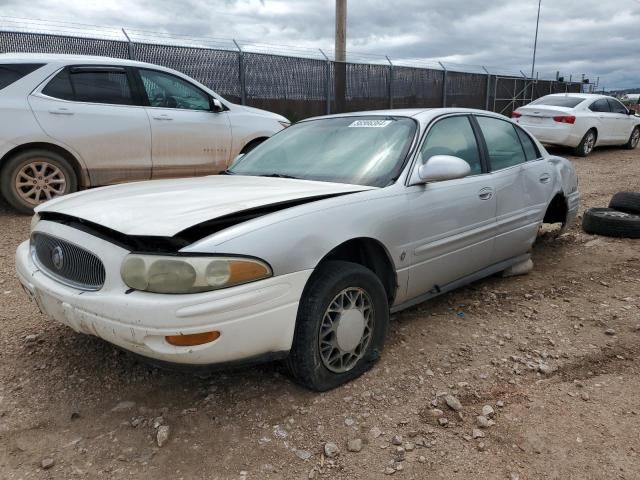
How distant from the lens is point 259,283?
7.59 feet

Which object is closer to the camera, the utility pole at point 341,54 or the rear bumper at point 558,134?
the rear bumper at point 558,134

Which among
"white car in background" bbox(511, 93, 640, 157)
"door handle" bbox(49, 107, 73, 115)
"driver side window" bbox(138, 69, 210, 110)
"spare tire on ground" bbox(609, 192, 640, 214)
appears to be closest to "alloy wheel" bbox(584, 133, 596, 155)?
"white car in background" bbox(511, 93, 640, 157)

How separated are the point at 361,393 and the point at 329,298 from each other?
55 cm

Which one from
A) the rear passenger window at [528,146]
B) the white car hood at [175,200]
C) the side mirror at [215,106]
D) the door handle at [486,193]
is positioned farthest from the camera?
the side mirror at [215,106]

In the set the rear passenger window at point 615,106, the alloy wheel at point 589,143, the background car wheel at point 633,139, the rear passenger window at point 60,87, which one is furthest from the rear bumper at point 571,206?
the background car wheel at point 633,139

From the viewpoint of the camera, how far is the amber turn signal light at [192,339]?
221 centimetres

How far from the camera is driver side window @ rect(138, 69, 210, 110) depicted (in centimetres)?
645

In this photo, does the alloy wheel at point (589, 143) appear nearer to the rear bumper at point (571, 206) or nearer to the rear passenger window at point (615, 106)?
the rear passenger window at point (615, 106)

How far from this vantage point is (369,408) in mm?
2623

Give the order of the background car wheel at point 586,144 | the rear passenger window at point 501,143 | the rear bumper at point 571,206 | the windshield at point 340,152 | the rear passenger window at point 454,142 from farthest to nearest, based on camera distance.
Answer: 1. the background car wheel at point 586,144
2. the rear bumper at point 571,206
3. the rear passenger window at point 501,143
4. the rear passenger window at point 454,142
5. the windshield at point 340,152

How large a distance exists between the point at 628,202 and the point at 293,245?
195 inches

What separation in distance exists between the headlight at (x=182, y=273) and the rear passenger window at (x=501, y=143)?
2.48m

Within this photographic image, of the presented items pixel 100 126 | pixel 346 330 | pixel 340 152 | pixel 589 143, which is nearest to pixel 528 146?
pixel 340 152

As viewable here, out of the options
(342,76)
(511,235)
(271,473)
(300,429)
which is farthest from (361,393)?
(342,76)
